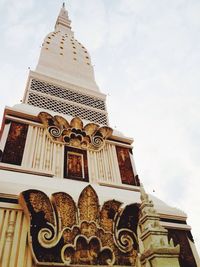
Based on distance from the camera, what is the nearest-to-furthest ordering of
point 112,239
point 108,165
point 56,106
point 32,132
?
point 112,239, point 32,132, point 108,165, point 56,106

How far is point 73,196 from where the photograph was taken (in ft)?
16.6

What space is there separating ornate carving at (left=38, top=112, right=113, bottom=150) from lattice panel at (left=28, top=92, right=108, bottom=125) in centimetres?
134

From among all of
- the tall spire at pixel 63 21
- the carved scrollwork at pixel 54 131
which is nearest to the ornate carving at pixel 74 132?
the carved scrollwork at pixel 54 131

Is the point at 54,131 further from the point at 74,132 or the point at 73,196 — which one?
the point at 73,196

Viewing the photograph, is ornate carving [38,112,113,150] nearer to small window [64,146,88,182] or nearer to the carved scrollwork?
the carved scrollwork

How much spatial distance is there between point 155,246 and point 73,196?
2.19 metres

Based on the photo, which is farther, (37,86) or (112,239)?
(37,86)

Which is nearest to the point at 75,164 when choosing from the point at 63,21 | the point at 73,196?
the point at 73,196

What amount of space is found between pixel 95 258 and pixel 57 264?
2.45 ft

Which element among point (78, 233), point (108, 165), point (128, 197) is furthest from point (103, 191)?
point (78, 233)

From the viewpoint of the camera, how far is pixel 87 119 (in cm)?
856

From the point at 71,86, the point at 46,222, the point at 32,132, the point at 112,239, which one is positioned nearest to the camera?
the point at 46,222

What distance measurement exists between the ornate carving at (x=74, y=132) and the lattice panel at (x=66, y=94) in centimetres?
221

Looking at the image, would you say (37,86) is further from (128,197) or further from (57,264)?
(57,264)
